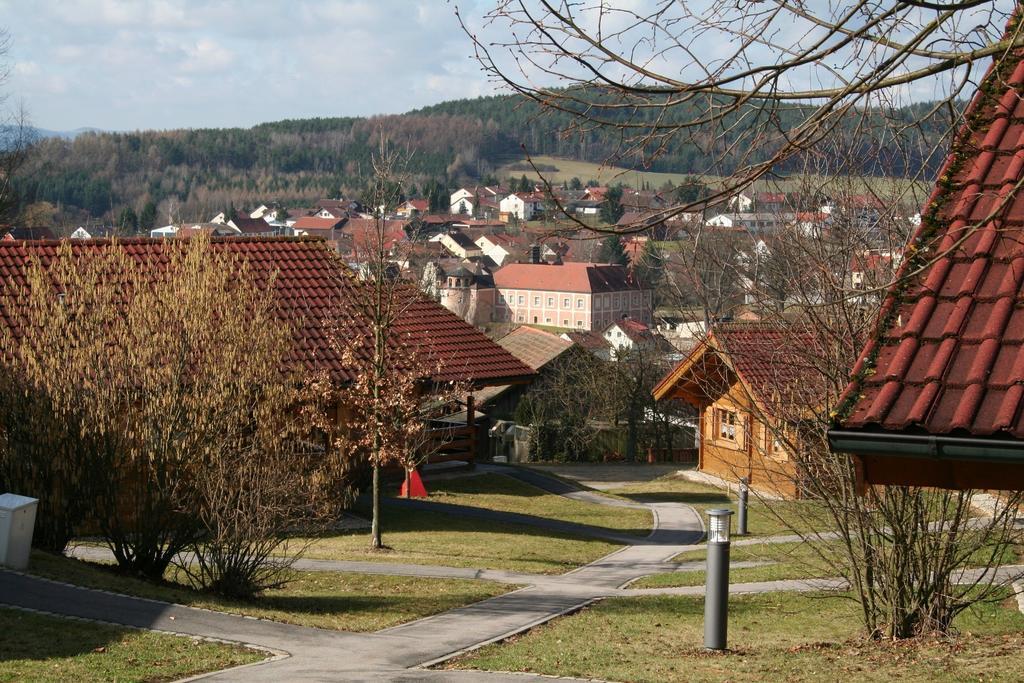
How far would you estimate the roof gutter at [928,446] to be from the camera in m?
5.32

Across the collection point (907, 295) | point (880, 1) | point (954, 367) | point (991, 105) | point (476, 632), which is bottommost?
point (476, 632)

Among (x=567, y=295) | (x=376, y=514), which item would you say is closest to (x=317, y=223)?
(x=567, y=295)

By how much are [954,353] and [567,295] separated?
118276 mm

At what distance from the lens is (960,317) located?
5.91 meters

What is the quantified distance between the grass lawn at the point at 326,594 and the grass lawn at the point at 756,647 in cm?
191

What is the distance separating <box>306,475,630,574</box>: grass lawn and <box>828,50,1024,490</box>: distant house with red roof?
1372 centimetres

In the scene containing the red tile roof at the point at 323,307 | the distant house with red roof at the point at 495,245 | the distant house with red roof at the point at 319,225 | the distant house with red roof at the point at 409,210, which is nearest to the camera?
the red tile roof at the point at 323,307

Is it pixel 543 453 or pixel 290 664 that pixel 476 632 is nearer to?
pixel 290 664

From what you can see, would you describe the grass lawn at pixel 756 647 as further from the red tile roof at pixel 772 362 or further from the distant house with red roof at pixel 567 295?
the distant house with red roof at pixel 567 295

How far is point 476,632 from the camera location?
14.2 metres

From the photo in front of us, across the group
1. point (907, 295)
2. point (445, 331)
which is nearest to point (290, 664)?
point (907, 295)

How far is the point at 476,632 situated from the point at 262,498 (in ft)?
9.71

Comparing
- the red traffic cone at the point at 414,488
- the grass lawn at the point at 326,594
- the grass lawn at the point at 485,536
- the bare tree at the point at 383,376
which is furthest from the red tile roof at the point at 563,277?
the grass lawn at the point at 326,594

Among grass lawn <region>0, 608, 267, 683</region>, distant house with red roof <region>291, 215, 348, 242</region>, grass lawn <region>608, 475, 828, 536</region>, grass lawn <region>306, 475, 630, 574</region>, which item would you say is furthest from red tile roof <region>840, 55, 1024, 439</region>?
distant house with red roof <region>291, 215, 348, 242</region>
